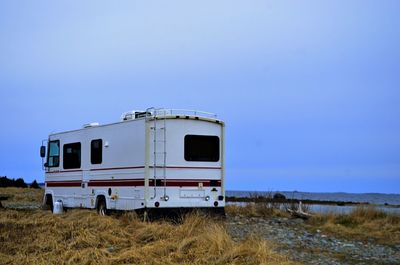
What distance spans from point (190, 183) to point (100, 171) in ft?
9.71

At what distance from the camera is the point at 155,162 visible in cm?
1387

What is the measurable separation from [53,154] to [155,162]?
605 centimetres

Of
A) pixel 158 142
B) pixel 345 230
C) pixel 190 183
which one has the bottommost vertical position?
pixel 345 230

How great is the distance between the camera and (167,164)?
46.0 ft

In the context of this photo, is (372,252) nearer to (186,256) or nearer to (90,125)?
(186,256)

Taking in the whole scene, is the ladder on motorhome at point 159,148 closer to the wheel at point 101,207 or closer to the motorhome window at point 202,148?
the motorhome window at point 202,148

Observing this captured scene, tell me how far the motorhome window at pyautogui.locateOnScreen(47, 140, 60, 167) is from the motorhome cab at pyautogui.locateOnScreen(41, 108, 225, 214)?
2.20 meters

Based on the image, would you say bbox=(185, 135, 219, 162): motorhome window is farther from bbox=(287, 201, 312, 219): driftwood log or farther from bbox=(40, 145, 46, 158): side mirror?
bbox=(40, 145, 46, 158): side mirror

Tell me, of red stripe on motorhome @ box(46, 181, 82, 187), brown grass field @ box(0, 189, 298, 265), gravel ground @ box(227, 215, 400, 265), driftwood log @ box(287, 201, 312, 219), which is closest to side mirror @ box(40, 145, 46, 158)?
red stripe on motorhome @ box(46, 181, 82, 187)

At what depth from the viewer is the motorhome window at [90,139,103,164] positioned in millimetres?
15820

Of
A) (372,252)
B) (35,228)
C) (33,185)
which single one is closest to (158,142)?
(35,228)

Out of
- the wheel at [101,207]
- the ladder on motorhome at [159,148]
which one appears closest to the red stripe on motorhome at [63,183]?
the wheel at [101,207]

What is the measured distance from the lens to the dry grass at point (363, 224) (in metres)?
14.8

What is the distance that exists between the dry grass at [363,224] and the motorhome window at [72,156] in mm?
7358
